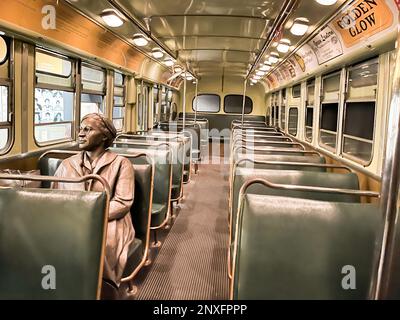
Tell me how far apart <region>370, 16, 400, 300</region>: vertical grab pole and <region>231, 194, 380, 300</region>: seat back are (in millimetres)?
679

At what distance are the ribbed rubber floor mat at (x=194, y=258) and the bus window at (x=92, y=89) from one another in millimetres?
2043

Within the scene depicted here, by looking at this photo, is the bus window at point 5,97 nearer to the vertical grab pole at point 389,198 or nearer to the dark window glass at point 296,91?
the vertical grab pole at point 389,198

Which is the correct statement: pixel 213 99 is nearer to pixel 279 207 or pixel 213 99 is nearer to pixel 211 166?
pixel 211 166

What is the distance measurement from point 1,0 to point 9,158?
132 centimetres

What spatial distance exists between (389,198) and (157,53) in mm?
6398

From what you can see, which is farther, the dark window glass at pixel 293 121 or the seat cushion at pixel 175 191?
the dark window glass at pixel 293 121

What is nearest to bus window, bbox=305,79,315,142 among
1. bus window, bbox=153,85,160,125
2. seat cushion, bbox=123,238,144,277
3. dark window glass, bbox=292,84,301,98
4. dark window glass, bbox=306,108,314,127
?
dark window glass, bbox=306,108,314,127

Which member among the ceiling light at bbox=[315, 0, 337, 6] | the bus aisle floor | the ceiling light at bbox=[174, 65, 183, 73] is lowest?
the bus aisle floor

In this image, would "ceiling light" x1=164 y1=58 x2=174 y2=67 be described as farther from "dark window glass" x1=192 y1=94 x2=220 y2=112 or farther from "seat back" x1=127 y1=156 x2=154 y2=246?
"dark window glass" x1=192 y1=94 x2=220 y2=112

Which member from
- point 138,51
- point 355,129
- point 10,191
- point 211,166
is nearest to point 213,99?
point 211,166

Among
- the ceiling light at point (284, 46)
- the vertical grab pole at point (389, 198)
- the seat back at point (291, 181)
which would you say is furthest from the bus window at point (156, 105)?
the vertical grab pole at point (389, 198)

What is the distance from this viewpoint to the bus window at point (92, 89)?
4.90 m

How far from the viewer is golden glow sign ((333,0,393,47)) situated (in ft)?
8.60

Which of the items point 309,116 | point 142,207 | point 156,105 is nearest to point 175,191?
point 142,207
